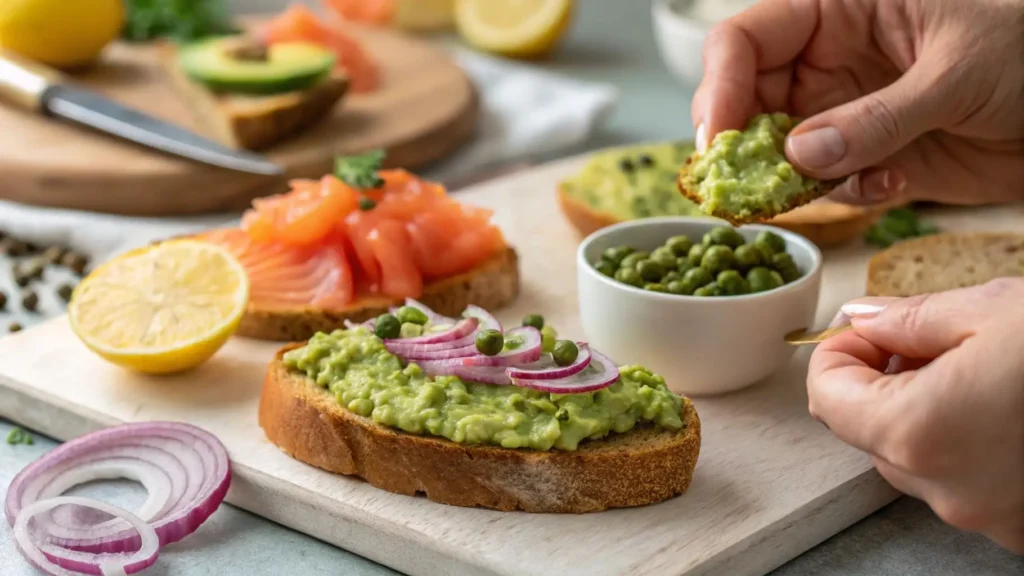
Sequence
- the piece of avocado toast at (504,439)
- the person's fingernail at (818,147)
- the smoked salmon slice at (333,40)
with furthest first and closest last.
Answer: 1. the smoked salmon slice at (333,40)
2. the person's fingernail at (818,147)
3. the piece of avocado toast at (504,439)

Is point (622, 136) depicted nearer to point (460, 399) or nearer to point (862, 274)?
point (862, 274)

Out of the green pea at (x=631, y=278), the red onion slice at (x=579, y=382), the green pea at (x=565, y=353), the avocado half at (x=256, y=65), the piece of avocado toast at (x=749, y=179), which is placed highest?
the piece of avocado toast at (x=749, y=179)

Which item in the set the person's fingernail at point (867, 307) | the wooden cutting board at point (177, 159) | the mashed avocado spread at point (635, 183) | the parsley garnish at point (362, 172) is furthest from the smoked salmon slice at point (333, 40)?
the person's fingernail at point (867, 307)

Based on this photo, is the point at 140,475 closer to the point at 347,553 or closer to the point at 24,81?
the point at 347,553

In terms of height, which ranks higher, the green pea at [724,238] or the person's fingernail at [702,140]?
the person's fingernail at [702,140]

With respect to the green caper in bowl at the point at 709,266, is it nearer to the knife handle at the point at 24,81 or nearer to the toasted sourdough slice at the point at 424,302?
the toasted sourdough slice at the point at 424,302

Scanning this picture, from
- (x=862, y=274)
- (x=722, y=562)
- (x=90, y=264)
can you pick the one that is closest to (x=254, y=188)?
(x=90, y=264)

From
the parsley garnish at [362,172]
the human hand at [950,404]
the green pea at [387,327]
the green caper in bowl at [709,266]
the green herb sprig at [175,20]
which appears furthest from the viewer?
the green herb sprig at [175,20]

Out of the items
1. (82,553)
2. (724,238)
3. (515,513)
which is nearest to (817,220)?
(724,238)
